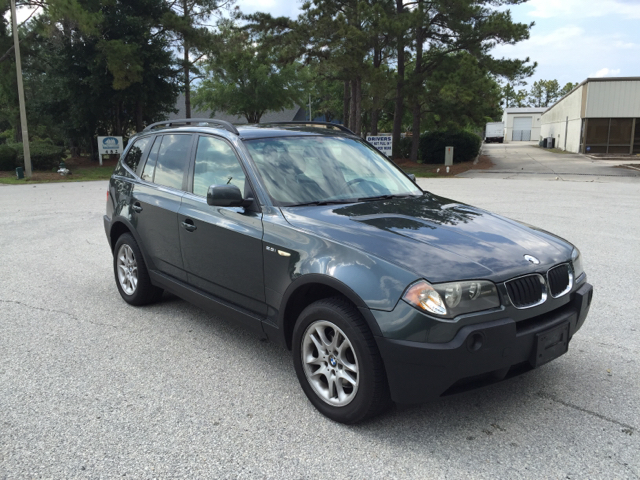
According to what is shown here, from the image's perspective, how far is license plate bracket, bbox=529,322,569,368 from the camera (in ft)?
9.71

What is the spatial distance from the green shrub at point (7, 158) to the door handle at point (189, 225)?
27.2m

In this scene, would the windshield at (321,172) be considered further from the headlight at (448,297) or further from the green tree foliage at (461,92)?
the green tree foliage at (461,92)

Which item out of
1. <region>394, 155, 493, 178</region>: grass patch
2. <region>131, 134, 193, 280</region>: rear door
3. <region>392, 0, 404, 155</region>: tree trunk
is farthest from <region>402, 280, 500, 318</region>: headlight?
<region>392, 0, 404, 155</region>: tree trunk

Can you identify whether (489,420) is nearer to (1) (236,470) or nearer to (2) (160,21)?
(1) (236,470)

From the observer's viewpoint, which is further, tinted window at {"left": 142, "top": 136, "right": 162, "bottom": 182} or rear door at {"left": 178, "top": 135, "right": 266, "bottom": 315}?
tinted window at {"left": 142, "top": 136, "right": 162, "bottom": 182}

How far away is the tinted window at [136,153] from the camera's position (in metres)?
5.46

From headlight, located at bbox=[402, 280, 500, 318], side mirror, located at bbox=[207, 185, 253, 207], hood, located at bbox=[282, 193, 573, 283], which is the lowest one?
headlight, located at bbox=[402, 280, 500, 318]

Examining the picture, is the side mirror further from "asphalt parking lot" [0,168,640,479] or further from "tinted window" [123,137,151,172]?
"tinted window" [123,137,151,172]

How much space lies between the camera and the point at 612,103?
119 ft

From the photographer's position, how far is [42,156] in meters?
27.5

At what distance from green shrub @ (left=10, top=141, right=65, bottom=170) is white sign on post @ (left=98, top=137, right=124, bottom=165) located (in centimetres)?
245

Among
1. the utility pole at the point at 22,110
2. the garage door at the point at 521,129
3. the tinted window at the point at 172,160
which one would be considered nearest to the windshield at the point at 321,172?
the tinted window at the point at 172,160

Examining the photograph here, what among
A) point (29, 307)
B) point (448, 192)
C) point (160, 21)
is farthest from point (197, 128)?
point (160, 21)

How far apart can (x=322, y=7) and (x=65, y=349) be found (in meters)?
24.9
